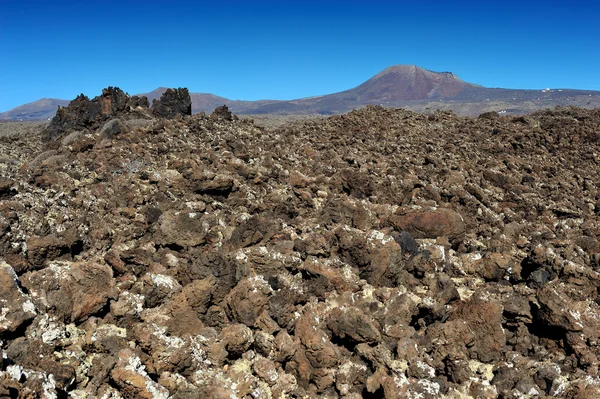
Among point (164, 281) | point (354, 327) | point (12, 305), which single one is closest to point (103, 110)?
point (164, 281)

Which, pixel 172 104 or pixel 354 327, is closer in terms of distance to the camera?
pixel 354 327

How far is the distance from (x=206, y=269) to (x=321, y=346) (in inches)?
64.4

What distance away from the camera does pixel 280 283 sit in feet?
15.0

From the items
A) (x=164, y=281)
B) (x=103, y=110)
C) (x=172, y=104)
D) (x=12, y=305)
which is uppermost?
(x=172, y=104)

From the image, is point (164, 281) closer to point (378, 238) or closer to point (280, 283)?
point (280, 283)

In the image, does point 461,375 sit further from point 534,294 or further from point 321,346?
point 534,294

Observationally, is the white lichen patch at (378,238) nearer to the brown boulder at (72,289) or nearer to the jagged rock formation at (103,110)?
the brown boulder at (72,289)

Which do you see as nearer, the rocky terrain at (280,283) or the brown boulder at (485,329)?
the rocky terrain at (280,283)

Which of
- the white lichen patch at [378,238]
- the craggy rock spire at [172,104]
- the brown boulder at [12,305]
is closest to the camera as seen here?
the brown boulder at [12,305]

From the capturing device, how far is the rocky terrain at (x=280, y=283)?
3.44m

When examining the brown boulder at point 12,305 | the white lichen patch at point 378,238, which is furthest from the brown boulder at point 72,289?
the white lichen patch at point 378,238

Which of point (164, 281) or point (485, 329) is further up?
Result: point (164, 281)

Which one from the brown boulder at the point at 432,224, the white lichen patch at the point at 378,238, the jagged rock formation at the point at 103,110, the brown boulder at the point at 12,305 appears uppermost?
the jagged rock formation at the point at 103,110

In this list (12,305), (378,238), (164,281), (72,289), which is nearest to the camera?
(12,305)
